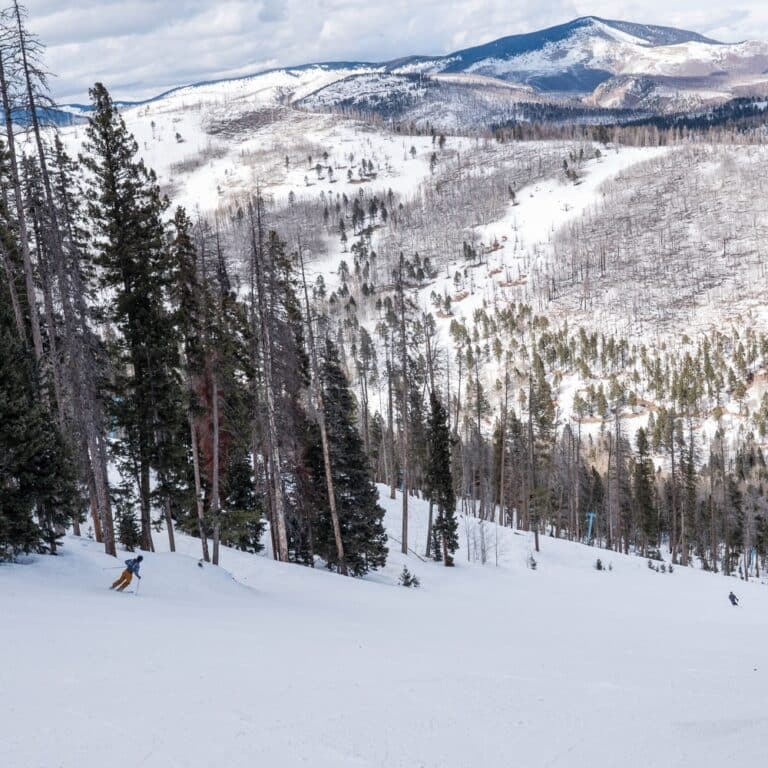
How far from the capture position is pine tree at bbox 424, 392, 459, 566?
1208 inches

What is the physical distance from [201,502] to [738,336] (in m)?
134

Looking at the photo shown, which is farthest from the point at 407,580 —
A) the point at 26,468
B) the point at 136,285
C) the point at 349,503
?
the point at 26,468

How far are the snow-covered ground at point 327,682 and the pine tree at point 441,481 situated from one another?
11.6 meters

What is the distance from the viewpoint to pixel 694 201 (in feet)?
612

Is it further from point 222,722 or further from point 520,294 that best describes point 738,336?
point 222,722

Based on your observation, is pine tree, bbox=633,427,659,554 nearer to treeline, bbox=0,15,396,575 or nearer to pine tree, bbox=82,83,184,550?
treeline, bbox=0,15,396,575

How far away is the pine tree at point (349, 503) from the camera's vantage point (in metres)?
25.5

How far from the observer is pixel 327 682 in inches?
341

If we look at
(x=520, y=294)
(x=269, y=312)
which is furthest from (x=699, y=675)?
(x=520, y=294)

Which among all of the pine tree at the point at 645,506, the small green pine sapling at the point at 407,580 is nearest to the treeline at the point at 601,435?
the pine tree at the point at 645,506

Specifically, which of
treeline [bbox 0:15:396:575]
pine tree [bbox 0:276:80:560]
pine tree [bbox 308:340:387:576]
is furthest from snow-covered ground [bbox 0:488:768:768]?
pine tree [bbox 308:340:387:576]

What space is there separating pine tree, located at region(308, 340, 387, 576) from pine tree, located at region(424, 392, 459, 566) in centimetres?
507

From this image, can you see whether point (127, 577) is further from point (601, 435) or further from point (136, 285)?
point (601, 435)

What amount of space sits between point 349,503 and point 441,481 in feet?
22.4
